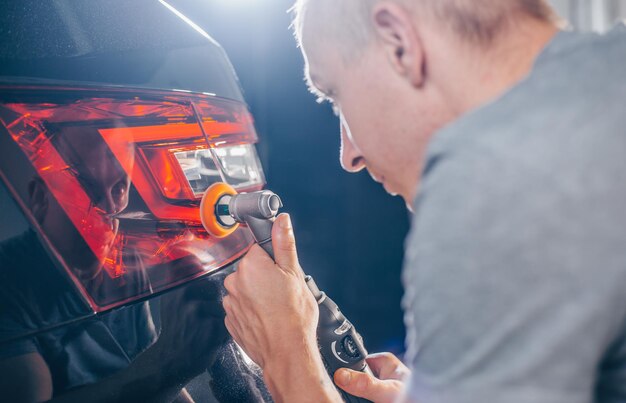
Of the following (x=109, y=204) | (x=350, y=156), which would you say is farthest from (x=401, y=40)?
(x=109, y=204)

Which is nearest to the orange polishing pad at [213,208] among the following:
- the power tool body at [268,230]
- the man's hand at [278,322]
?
the power tool body at [268,230]

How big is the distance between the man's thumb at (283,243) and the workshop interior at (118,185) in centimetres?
4

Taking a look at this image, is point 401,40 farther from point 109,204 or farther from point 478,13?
point 109,204

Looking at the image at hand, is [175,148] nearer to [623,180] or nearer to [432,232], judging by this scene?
[432,232]

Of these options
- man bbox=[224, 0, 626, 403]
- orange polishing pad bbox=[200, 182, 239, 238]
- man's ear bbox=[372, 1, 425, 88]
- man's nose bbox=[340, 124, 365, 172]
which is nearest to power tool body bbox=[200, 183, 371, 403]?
orange polishing pad bbox=[200, 182, 239, 238]

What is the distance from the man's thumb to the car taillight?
0.15 metres

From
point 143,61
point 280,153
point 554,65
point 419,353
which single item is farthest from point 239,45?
point 419,353

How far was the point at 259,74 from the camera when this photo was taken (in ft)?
5.25

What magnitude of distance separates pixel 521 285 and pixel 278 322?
2.33 feet

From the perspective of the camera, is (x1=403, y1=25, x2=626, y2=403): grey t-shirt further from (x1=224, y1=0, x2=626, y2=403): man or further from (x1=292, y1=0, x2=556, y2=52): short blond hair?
(x1=292, y1=0, x2=556, y2=52): short blond hair

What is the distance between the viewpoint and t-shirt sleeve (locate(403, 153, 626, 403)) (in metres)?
0.51

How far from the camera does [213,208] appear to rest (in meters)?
1.00

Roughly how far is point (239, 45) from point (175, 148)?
731 millimetres

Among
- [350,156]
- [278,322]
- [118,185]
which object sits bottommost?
[278,322]
